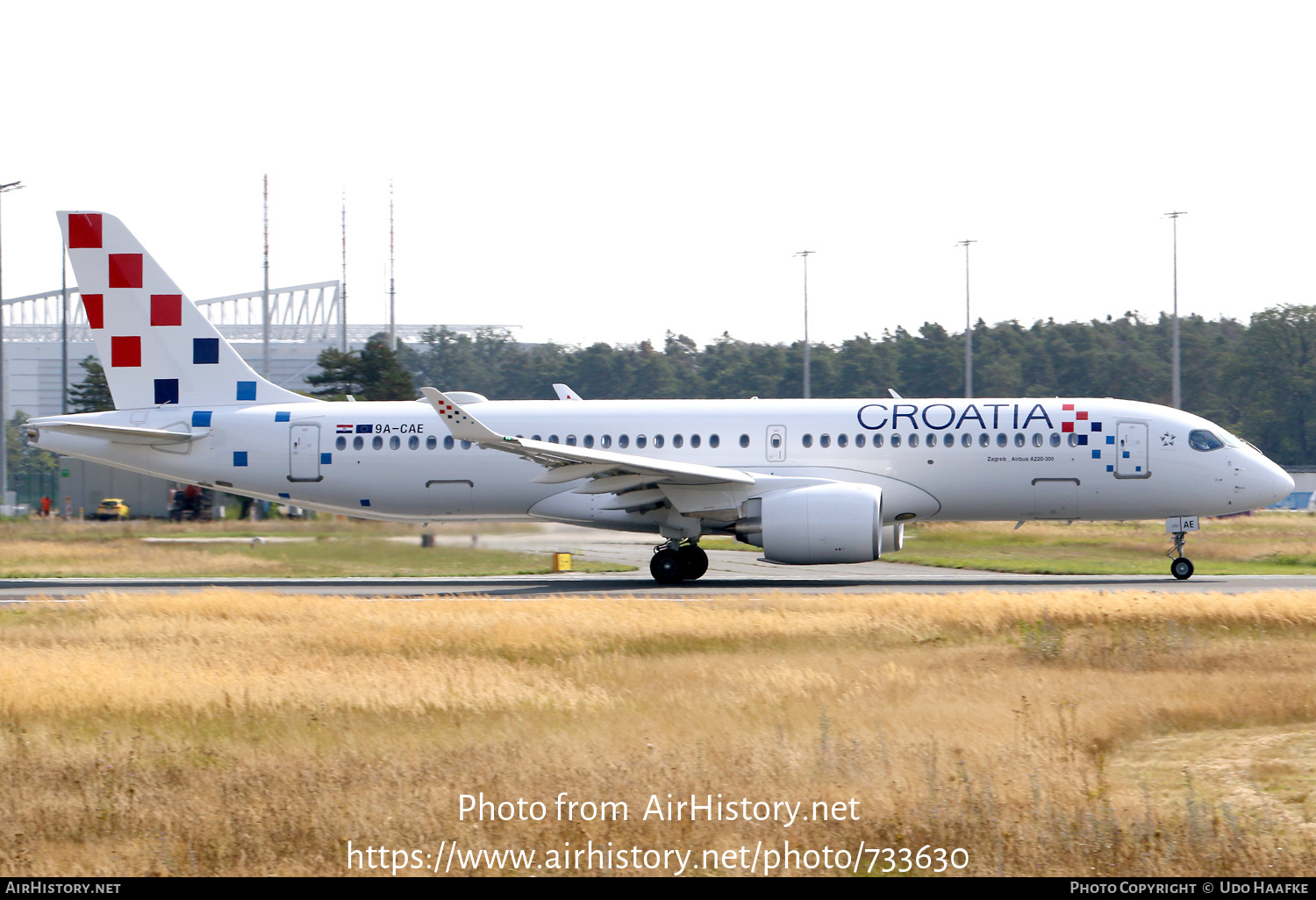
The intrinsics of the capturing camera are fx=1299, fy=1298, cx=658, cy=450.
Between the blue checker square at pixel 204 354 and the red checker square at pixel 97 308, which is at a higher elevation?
the red checker square at pixel 97 308

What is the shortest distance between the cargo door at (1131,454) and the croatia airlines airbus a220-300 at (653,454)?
0.12 ft

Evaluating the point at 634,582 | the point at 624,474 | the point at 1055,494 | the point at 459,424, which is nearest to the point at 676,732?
the point at 459,424

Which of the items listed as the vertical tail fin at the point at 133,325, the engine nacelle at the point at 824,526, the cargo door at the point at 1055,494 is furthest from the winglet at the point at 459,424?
the cargo door at the point at 1055,494

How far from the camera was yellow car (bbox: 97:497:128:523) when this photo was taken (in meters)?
52.9

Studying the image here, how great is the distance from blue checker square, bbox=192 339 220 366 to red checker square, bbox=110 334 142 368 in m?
1.09

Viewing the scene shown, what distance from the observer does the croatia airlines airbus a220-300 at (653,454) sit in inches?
945

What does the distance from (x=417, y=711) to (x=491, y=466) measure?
14623 mm

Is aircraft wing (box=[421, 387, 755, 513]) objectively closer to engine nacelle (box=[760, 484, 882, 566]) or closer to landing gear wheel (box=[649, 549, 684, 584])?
landing gear wheel (box=[649, 549, 684, 584])

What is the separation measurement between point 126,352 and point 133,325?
58 centimetres

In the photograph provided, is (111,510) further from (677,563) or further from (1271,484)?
(1271,484)

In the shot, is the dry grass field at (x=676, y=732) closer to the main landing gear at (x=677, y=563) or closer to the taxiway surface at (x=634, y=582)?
the taxiway surface at (x=634, y=582)

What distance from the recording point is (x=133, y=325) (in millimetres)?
26969

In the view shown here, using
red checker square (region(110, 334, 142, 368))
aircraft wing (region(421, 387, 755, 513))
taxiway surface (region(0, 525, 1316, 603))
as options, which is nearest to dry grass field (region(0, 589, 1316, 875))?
taxiway surface (region(0, 525, 1316, 603))

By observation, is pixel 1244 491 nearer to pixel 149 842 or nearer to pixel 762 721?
pixel 762 721
